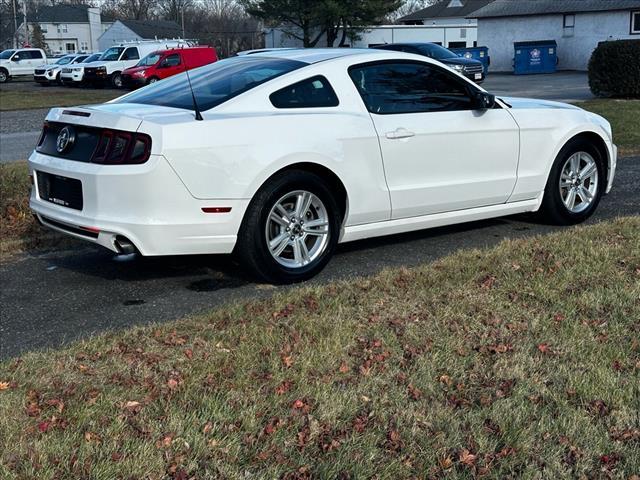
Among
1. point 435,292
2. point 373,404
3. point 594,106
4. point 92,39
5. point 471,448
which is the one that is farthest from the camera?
point 92,39

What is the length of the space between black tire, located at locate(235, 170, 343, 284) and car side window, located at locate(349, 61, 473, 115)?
0.78 meters

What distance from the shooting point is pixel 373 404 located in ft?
11.5

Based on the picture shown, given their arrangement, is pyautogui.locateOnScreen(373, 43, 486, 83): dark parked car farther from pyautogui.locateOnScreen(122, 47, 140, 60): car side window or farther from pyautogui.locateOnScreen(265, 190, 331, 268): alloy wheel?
pyautogui.locateOnScreen(265, 190, 331, 268): alloy wheel

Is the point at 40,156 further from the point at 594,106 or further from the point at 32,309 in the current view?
the point at 594,106

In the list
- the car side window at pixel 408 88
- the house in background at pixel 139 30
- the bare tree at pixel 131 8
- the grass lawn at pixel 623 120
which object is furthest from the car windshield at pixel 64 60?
the bare tree at pixel 131 8

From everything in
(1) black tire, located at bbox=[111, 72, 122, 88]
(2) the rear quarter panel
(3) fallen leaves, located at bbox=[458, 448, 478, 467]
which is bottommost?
(3) fallen leaves, located at bbox=[458, 448, 478, 467]

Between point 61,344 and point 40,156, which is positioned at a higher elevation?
point 40,156

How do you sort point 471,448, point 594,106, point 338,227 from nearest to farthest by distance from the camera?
point 471,448
point 338,227
point 594,106

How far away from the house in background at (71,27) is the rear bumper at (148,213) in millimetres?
97542

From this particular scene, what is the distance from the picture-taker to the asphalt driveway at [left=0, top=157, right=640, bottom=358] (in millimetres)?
4836

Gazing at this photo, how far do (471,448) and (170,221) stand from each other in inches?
102

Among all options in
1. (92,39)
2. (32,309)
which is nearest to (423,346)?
(32,309)

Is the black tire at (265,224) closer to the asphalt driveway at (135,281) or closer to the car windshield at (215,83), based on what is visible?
the asphalt driveway at (135,281)

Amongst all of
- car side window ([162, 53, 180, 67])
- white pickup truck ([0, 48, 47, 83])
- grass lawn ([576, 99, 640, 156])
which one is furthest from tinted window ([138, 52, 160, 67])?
grass lawn ([576, 99, 640, 156])
